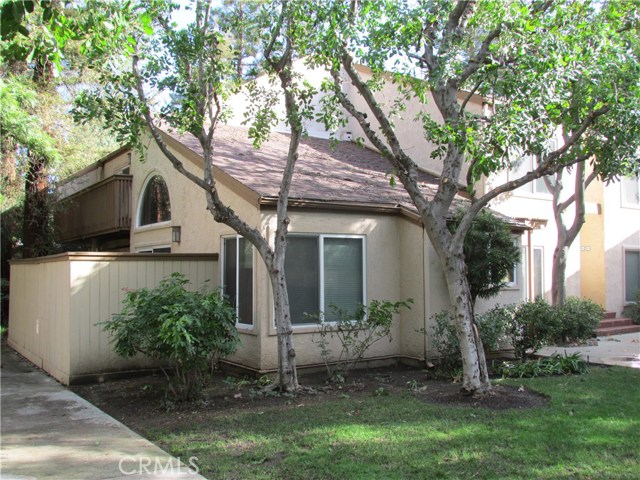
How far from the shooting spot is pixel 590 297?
16703mm

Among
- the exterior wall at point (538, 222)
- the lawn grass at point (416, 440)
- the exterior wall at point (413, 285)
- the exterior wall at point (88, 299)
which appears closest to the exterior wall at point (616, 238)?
the exterior wall at point (538, 222)

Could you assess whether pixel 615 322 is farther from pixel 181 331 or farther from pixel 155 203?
pixel 181 331

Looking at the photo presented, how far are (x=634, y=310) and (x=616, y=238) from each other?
7.08 ft

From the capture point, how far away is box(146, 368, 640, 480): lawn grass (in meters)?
5.02

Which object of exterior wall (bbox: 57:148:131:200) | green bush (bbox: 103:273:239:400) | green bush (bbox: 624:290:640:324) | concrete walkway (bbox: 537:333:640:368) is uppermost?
exterior wall (bbox: 57:148:131:200)

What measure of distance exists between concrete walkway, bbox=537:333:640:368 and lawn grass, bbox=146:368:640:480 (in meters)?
2.89

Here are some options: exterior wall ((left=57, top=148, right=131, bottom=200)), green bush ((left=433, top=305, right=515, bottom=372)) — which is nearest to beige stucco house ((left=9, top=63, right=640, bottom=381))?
green bush ((left=433, top=305, right=515, bottom=372))

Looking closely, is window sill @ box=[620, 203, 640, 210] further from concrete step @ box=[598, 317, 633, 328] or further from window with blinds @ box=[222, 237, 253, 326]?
window with blinds @ box=[222, 237, 253, 326]

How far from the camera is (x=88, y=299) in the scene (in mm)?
9375

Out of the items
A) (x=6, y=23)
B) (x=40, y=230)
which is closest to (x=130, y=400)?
(x=6, y=23)

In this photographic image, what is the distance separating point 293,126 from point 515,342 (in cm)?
596

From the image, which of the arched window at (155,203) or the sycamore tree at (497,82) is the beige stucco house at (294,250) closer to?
the arched window at (155,203)

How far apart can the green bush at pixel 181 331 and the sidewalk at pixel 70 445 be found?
1004mm

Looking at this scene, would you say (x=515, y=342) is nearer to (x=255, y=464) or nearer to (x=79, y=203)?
(x=255, y=464)
